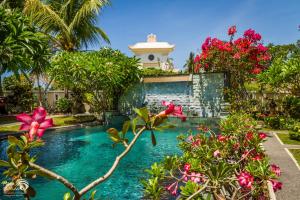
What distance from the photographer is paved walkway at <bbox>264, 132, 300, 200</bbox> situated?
4.88m

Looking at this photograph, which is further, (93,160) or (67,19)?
(67,19)

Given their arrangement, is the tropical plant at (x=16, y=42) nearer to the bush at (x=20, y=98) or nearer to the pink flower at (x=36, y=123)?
the pink flower at (x=36, y=123)

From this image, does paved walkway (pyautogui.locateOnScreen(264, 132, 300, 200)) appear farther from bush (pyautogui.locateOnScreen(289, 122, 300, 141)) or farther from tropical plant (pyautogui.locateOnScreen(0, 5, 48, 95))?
tropical plant (pyautogui.locateOnScreen(0, 5, 48, 95))

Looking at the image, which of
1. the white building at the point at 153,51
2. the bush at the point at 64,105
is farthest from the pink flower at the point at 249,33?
the white building at the point at 153,51

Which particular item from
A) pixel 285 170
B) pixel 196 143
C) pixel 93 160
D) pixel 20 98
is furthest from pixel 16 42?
pixel 20 98

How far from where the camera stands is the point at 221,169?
3115 millimetres

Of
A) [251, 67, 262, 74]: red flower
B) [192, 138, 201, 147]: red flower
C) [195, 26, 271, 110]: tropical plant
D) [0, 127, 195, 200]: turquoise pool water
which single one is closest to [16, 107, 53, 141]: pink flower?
[0, 127, 195, 200]: turquoise pool water

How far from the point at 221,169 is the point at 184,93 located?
17.0 m

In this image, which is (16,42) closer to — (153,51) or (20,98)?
(20,98)

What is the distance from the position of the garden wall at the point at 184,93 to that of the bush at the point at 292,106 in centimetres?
429

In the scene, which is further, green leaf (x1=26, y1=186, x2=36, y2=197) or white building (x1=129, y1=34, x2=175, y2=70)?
white building (x1=129, y1=34, x2=175, y2=70)

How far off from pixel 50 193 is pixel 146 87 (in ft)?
49.4

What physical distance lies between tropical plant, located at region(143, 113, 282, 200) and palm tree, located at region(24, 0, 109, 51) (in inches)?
654

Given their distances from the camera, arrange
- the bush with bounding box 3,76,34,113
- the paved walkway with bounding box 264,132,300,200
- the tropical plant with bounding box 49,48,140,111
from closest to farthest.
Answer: the paved walkway with bounding box 264,132,300,200 < the tropical plant with bounding box 49,48,140,111 < the bush with bounding box 3,76,34,113
